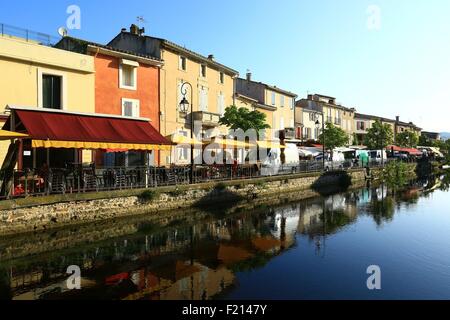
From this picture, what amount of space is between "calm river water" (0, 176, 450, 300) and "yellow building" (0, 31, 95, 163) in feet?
28.7

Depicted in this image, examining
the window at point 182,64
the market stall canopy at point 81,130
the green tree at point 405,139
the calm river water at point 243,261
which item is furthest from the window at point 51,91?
the green tree at point 405,139

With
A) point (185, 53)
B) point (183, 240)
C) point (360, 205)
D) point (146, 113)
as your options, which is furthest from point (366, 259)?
point (185, 53)

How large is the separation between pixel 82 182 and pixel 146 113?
9953 mm

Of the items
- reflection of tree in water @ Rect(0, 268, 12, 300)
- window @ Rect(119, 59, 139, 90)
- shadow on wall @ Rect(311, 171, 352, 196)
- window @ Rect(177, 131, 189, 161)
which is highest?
window @ Rect(119, 59, 139, 90)

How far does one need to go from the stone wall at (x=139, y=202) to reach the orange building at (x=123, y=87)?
3.47m

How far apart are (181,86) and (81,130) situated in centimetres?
1112

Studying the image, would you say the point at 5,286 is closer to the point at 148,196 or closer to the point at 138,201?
the point at 138,201

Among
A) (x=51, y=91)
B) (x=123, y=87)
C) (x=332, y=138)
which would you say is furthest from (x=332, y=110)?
(x=51, y=91)

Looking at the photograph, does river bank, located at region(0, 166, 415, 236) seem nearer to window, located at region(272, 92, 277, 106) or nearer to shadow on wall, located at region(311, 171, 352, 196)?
shadow on wall, located at region(311, 171, 352, 196)

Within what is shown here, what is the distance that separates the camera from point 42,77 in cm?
2027

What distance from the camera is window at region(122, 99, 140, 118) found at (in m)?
24.6

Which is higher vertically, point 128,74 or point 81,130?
point 128,74

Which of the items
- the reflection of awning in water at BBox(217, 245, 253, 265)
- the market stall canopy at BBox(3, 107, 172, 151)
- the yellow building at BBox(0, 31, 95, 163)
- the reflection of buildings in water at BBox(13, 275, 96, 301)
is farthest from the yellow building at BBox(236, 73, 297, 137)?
the reflection of buildings in water at BBox(13, 275, 96, 301)

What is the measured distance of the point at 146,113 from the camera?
25.9 meters
